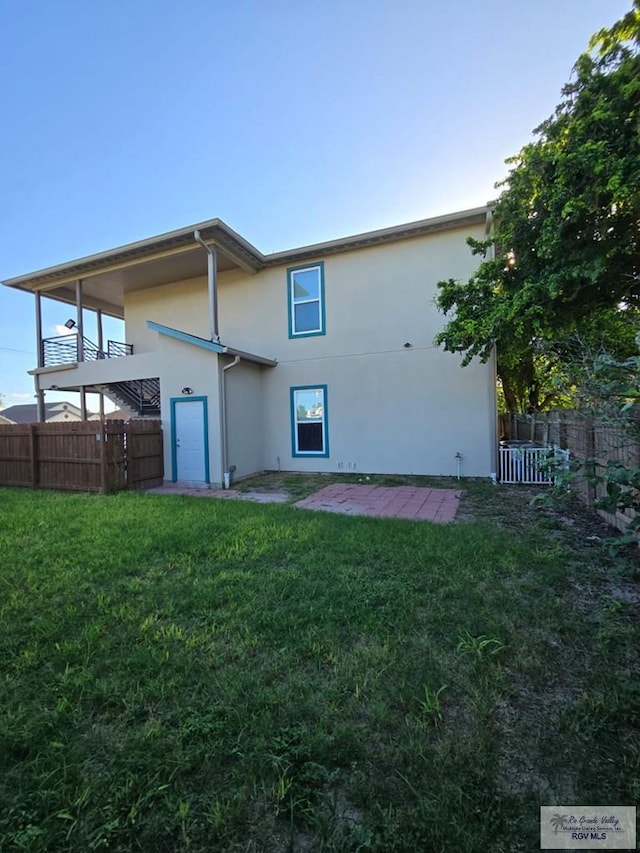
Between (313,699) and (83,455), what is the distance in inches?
323

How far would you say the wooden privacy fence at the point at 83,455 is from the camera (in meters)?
8.09

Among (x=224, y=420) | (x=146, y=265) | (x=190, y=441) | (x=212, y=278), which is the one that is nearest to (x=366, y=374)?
(x=224, y=420)

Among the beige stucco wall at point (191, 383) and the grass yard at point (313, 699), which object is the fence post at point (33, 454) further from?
the grass yard at point (313, 699)

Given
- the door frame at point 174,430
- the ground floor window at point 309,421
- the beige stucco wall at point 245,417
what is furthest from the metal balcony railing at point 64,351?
the ground floor window at point 309,421

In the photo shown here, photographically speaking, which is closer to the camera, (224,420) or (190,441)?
(224,420)

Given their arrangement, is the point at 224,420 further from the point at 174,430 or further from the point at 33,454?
the point at 33,454

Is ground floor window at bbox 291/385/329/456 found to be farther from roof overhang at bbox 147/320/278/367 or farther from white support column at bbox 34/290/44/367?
white support column at bbox 34/290/44/367

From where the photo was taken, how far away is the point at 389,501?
684 cm

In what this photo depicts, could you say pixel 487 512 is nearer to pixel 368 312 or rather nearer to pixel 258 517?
pixel 258 517

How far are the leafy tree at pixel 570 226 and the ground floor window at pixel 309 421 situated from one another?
12.0 feet

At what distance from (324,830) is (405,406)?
28.0 feet

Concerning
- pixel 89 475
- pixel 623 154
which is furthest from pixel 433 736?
pixel 89 475

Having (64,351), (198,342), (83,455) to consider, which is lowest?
(83,455)

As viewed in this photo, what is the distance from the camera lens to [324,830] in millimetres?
1357
